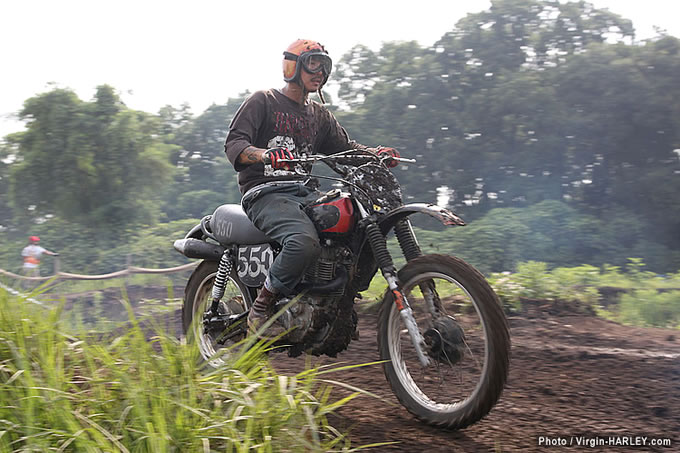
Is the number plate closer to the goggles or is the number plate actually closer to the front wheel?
the front wheel

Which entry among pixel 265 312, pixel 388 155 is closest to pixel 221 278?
pixel 265 312

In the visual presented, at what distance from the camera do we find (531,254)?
26953mm

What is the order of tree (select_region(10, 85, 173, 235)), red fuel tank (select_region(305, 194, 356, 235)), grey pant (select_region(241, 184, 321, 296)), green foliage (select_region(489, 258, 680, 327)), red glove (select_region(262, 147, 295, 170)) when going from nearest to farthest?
red glove (select_region(262, 147, 295, 170))
grey pant (select_region(241, 184, 321, 296))
red fuel tank (select_region(305, 194, 356, 235))
green foliage (select_region(489, 258, 680, 327))
tree (select_region(10, 85, 173, 235))

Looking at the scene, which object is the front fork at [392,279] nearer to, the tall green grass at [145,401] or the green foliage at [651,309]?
the tall green grass at [145,401]

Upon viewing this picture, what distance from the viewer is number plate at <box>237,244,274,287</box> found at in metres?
4.20

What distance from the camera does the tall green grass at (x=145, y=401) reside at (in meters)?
2.33

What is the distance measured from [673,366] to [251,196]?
118 inches

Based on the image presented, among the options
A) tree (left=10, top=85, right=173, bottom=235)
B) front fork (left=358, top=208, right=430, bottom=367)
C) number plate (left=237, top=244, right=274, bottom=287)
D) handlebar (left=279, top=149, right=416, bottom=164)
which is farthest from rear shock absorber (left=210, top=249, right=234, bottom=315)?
tree (left=10, top=85, right=173, bottom=235)

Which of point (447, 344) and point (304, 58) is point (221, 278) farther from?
point (447, 344)

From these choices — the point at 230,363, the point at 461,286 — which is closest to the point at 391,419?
the point at 461,286

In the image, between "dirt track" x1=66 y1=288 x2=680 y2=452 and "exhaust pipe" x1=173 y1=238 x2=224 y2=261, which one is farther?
"exhaust pipe" x1=173 y1=238 x2=224 y2=261

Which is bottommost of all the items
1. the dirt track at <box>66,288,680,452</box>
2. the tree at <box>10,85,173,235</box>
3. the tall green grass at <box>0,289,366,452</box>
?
the dirt track at <box>66,288,680,452</box>

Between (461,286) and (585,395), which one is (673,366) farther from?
(461,286)

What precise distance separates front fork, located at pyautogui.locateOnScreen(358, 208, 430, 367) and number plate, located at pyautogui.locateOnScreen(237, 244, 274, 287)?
79cm
